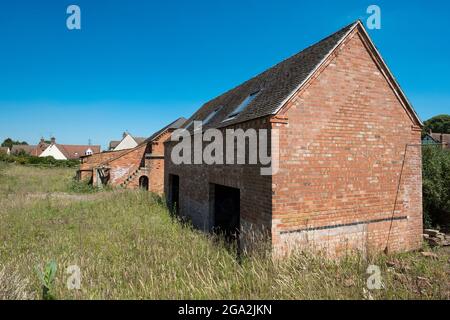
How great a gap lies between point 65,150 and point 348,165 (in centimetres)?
7421

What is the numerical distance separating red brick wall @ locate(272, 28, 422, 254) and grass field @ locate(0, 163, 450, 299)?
66 centimetres

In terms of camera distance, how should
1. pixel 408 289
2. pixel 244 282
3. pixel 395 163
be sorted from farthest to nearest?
pixel 395 163 → pixel 244 282 → pixel 408 289

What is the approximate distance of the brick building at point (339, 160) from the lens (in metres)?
6.21

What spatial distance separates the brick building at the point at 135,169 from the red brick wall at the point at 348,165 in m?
17.5

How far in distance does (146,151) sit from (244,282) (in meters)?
21.2

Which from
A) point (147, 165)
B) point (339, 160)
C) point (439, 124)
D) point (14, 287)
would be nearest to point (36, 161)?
point (147, 165)

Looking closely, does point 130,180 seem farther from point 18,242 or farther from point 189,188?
point 18,242

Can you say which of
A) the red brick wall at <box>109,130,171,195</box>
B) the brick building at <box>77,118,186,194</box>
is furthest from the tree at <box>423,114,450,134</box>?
the brick building at <box>77,118,186,194</box>

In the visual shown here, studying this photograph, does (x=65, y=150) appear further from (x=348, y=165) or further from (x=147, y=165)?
(x=348, y=165)

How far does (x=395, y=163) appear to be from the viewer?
24.6ft

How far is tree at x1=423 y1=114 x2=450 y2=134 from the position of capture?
65.1 m

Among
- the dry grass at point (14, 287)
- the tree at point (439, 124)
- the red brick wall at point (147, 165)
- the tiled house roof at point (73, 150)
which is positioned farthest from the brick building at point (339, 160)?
the tree at point (439, 124)

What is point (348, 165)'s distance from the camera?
22.4 feet
